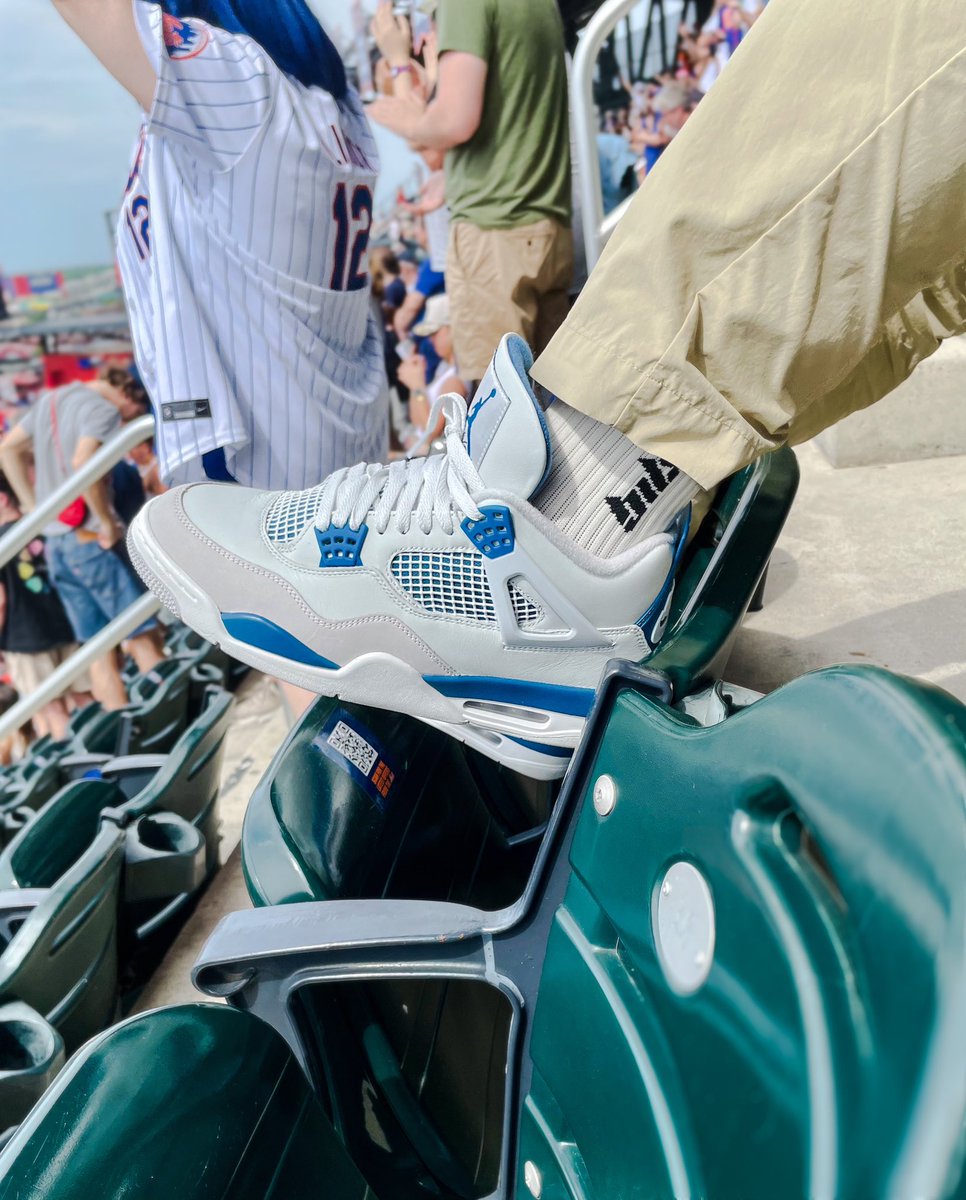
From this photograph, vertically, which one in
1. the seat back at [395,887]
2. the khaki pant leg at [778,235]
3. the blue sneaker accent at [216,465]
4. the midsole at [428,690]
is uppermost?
the khaki pant leg at [778,235]

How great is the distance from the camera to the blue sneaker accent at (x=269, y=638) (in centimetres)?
83

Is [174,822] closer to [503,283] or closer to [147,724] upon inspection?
[147,724]

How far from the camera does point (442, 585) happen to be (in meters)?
0.78

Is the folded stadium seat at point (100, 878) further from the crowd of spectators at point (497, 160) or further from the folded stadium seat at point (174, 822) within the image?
the crowd of spectators at point (497, 160)

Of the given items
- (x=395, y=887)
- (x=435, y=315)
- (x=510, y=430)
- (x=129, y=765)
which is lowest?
(x=129, y=765)

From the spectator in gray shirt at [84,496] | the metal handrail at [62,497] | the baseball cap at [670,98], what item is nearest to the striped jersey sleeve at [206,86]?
the metal handrail at [62,497]

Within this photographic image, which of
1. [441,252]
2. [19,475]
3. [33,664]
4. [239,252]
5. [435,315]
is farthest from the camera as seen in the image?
[33,664]

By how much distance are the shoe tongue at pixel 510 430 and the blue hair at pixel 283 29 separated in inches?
27.8

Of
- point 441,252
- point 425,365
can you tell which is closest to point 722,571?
point 441,252

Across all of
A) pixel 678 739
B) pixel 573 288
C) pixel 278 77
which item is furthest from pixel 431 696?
pixel 573 288

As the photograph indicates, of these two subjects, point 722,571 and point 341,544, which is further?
point 341,544

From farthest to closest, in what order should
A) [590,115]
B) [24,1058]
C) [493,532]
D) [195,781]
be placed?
[590,115] → [195,781] → [24,1058] → [493,532]

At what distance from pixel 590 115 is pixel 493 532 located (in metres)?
1.54

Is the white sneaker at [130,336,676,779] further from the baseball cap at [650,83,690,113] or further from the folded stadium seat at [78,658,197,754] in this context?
the baseball cap at [650,83,690,113]
